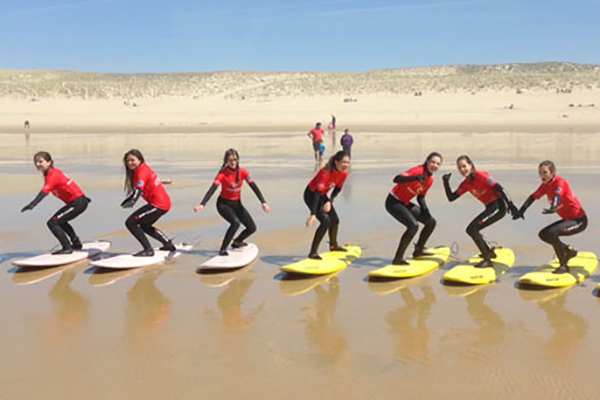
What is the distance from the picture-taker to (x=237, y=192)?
8.08 metres

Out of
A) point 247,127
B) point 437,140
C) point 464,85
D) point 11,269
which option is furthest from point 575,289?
point 464,85

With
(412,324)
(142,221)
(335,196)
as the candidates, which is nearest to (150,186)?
(142,221)

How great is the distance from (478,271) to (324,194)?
→ 223cm

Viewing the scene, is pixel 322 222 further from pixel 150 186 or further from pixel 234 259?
pixel 150 186

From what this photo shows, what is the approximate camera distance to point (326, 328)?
5.35 metres

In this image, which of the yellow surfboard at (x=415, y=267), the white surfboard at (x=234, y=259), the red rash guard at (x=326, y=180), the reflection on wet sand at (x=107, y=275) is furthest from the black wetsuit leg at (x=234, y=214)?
the yellow surfboard at (x=415, y=267)

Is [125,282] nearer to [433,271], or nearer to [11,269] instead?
[11,269]

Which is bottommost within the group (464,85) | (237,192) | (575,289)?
(575,289)

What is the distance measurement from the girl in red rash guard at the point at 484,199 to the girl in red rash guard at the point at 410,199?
28 cm

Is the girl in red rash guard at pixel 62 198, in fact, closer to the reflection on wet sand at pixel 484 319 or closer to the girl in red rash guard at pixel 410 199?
the girl in red rash guard at pixel 410 199

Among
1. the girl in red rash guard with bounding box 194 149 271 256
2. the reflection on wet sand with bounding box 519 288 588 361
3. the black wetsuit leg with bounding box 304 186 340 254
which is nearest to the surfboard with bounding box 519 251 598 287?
the reflection on wet sand with bounding box 519 288 588 361

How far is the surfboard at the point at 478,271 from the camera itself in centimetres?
657

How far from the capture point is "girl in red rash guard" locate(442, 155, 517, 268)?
716 cm

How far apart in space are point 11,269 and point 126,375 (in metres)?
3.84
